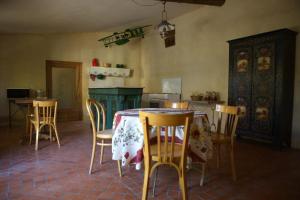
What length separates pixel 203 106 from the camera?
5.63 m

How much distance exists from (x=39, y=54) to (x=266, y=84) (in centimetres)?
603

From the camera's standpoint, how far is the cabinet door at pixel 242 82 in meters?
4.28

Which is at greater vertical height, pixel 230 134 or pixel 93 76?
pixel 93 76

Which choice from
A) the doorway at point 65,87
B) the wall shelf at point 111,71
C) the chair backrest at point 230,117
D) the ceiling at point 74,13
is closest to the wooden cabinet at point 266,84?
the chair backrest at point 230,117

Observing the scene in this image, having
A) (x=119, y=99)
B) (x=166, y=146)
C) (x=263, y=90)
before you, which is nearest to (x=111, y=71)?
(x=119, y=99)

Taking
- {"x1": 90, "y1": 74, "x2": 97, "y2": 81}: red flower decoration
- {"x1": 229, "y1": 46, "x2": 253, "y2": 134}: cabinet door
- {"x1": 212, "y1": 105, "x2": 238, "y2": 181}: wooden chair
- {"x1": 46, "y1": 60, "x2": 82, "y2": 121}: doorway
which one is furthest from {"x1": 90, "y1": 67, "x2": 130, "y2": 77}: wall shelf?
{"x1": 212, "y1": 105, "x2": 238, "y2": 181}: wooden chair

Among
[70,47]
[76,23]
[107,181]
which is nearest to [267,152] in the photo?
[107,181]

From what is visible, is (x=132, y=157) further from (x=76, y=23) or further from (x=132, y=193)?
(x=76, y=23)

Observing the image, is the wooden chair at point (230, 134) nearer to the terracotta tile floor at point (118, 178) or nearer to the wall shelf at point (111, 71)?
the terracotta tile floor at point (118, 178)

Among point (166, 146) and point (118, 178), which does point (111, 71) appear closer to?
point (118, 178)

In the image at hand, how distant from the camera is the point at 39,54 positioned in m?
6.57

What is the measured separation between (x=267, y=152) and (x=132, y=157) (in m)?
2.65

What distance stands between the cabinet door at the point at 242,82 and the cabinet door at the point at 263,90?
0.10 meters

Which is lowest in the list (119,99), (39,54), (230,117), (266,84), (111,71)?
(230,117)
